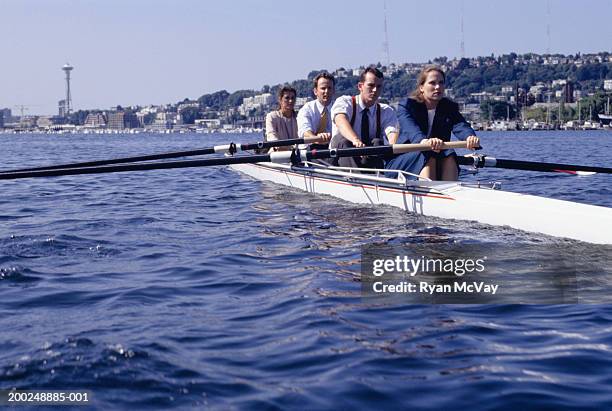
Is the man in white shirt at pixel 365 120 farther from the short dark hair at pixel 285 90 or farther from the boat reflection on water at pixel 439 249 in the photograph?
the short dark hair at pixel 285 90

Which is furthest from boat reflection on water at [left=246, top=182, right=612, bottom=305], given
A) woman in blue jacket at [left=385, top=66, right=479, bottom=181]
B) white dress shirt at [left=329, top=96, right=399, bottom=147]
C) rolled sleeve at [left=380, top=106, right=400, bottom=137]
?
rolled sleeve at [left=380, top=106, right=400, bottom=137]

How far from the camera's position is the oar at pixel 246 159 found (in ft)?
31.4

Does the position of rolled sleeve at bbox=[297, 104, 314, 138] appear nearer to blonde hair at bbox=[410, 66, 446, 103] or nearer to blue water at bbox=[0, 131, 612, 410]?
blonde hair at bbox=[410, 66, 446, 103]

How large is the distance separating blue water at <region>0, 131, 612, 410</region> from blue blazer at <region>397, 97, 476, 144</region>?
1599 millimetres

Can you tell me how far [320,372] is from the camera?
4.69 m

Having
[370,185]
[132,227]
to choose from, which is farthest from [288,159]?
[132,227]

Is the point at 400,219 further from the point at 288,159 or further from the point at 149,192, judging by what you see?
the point at 149,192

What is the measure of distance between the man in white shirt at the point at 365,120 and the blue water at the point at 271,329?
8.55 ft

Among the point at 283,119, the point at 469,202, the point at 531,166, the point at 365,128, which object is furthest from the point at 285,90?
the point at 469,202

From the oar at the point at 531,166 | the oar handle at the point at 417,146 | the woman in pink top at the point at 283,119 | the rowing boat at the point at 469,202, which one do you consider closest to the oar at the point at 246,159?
the oar handle at the point at 417,146

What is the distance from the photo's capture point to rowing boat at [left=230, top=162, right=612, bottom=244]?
8.37m

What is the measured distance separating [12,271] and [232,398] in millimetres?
3894

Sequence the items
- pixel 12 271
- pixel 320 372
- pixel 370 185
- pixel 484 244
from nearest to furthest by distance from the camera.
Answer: pixel 320 372 < pixel 12 271 < pixel 484 244 < pixel 370 185

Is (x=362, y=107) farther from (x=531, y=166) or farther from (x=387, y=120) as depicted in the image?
(x=531, y=166)
